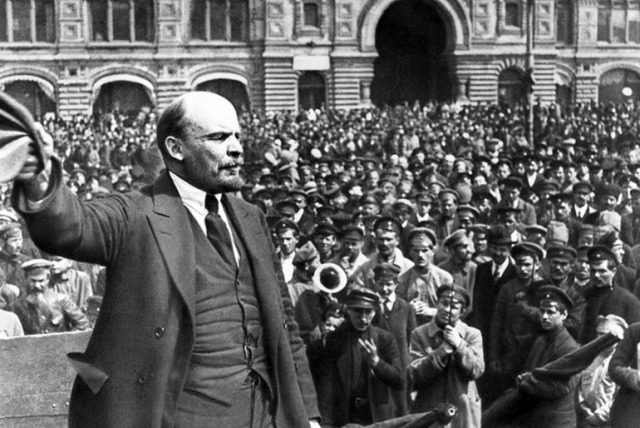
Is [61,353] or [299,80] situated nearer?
[61,353]

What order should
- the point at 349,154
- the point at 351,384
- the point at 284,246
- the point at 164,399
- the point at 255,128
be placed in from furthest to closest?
the point at 255,128 → the point at 349,154 → the point at 284,246 → the point at 351,384 → the point at 164,399

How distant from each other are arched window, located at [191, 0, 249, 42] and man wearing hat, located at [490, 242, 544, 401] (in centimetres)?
3495

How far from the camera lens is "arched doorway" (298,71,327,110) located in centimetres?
4294

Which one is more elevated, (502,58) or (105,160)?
(502,58)

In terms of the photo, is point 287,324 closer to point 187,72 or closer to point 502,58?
point 187,72

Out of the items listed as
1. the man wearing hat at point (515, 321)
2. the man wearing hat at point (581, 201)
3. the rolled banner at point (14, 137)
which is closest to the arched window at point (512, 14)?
the man wearing hat at point (581, 201)

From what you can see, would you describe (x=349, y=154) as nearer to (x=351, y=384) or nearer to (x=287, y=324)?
(x=351, y=384)

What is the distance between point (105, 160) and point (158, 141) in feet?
79.4

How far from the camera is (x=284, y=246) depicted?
10.2 meters

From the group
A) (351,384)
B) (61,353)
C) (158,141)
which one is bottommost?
(351,384)

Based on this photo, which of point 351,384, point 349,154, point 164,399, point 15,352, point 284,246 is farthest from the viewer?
point 349,154

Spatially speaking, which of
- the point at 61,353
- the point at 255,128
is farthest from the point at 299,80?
the point at 61,353

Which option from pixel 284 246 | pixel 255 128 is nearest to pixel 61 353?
pixel 284 246

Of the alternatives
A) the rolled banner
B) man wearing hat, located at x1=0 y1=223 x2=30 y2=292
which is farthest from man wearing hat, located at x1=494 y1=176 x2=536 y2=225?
the rolled banner
